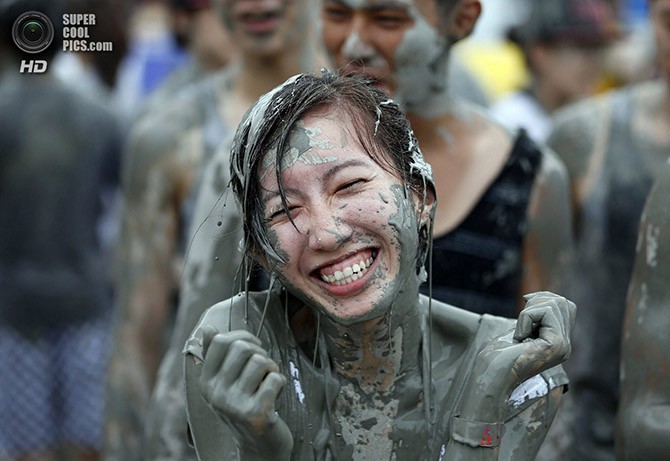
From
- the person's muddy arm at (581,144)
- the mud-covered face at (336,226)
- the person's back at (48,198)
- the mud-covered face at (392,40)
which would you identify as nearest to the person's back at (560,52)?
the person's back at (48,198)

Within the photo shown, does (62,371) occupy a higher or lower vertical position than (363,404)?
lower

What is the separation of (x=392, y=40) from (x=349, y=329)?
1.63 metres

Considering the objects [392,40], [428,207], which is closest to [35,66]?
[392,40]

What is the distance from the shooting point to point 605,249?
18.3 ft

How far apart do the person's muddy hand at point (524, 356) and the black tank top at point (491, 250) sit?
138cm

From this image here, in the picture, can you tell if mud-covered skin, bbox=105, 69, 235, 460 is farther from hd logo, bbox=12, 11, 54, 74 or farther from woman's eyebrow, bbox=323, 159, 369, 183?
woman's eyebrow, bbox=323, 159, 369, 183

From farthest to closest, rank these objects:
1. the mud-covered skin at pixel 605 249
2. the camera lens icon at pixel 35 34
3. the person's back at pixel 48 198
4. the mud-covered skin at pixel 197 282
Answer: the person's back at pixel 48 198 < the mud-covered skin at pixel 605 249 < the camera lens icon at pixel 35 34 < the mud-covered skin at pixel 197 282

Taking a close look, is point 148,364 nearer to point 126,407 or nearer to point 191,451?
point 126,407

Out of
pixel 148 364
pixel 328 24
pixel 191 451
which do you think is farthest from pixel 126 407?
pixel 328 24

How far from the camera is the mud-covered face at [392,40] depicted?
4805 mm

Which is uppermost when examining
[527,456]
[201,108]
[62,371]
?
[201,108]

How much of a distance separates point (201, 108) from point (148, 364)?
3.19 feet

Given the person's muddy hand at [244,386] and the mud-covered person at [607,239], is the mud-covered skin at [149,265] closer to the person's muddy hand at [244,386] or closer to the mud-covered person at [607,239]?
the mud-covered person at [607,239]

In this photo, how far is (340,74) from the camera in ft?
12.0
